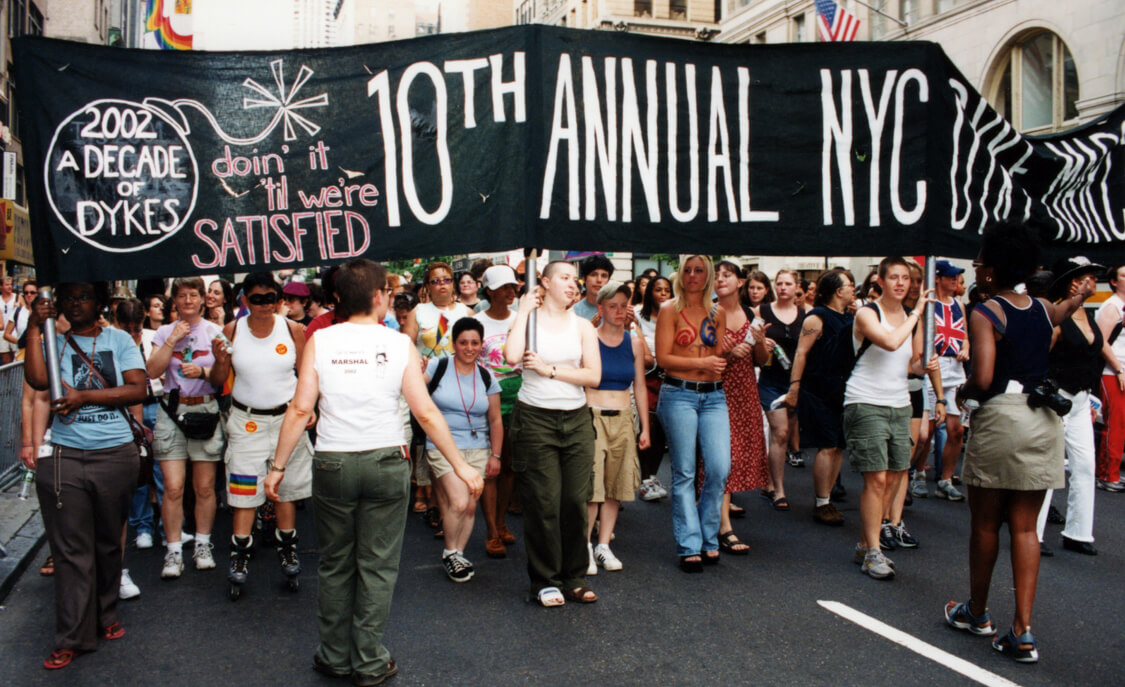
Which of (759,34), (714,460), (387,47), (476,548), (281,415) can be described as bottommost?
(476,548)

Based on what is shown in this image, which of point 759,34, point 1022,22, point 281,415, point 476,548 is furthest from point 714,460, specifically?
point 759,34

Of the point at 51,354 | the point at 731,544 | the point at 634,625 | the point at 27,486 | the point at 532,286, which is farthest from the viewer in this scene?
the point at 27,486

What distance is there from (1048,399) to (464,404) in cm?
345

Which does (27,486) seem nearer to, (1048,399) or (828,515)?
(828,515)

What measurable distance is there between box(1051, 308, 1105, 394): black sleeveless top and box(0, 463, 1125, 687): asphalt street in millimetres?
1221

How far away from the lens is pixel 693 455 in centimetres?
617

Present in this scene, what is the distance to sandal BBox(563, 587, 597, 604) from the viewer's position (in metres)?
5.42

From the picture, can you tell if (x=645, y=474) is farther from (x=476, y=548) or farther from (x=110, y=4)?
(x=110, y=4)

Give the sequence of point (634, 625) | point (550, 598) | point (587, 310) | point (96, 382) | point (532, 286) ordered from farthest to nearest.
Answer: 1. point (587, 310)
2. point (550, 598)
3. point (532, 286)
4. point (634, 625)
5. point (96, 382)

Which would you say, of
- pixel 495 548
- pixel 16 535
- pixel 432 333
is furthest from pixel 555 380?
pixel 16 535

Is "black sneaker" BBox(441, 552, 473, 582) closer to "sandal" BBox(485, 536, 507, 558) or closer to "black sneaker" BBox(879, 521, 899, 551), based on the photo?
"sandal" BBox(485, 536, 507, 558)

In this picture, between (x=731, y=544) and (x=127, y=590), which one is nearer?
(x=127, y=590)

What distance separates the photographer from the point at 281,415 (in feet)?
19.5

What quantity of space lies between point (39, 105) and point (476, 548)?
3.92m
